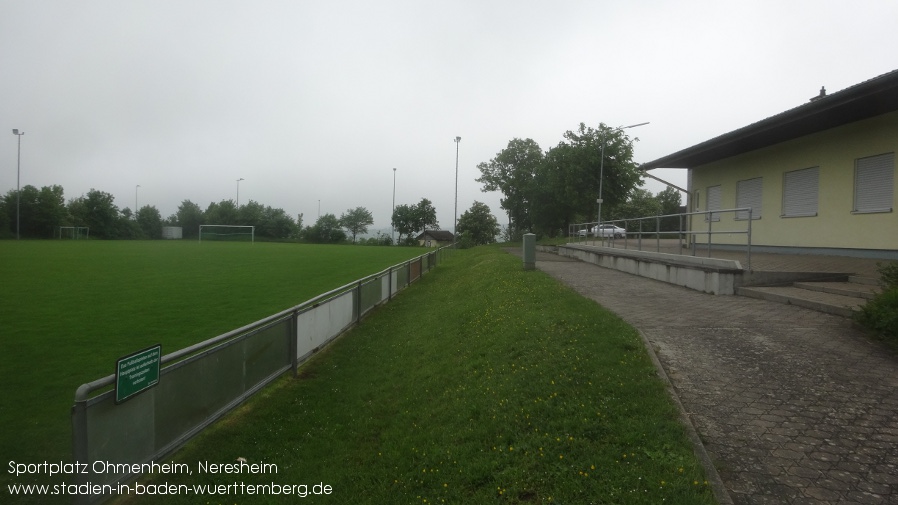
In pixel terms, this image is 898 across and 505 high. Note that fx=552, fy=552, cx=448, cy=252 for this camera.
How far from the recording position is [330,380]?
802 centimetres

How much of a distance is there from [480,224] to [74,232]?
52968mm

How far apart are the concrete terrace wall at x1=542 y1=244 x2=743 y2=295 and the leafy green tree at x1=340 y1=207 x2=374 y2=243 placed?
12070 cm

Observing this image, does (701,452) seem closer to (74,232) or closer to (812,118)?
(812,118)

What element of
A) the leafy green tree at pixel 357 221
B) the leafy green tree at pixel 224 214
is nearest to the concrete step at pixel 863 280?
the leafy green tree at pixel 224 214

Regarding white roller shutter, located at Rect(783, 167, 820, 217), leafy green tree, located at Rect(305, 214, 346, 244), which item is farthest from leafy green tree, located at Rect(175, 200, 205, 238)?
white roller shutter, located at Rect(783, 167, 820, 217)

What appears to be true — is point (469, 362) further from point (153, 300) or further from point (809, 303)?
point (153, 300)

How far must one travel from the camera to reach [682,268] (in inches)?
470

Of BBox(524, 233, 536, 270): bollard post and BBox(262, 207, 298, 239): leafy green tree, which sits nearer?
BBox(524, 233, 536, 270): bollard post

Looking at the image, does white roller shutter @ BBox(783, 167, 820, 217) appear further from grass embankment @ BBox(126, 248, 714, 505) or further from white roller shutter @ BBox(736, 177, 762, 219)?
grass embankment @ BBox(126, 248, 714, 505)

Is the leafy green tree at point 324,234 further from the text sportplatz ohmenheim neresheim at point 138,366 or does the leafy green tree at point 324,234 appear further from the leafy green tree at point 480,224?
the text sportplatz ohmenheim neresheim at point 138,366

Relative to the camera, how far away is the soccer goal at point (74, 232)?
65625 mm

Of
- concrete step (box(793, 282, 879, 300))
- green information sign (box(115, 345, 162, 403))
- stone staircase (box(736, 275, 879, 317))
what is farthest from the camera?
concrete step (box(793, 282, 879, 300))

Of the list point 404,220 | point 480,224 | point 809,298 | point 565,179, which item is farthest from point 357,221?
point 809,298

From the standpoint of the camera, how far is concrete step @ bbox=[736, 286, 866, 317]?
25.8 feet
